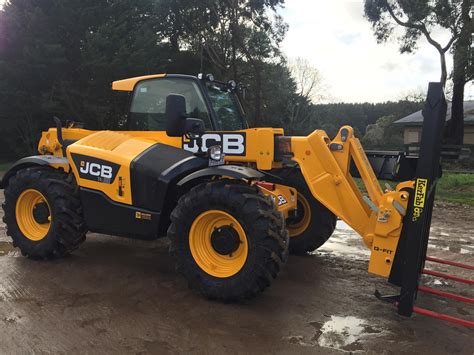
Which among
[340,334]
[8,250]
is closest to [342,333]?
[340,334]

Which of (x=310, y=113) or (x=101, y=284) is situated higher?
(x=310, y=113)

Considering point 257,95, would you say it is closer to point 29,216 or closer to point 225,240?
point 29,216

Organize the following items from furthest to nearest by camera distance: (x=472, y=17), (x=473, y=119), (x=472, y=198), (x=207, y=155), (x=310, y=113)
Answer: (x=310, y=113) < (x=473, y=119) < (x=472, y=17) < (x=472, y=198) < (x=207, y=155)

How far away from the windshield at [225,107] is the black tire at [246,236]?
147cm

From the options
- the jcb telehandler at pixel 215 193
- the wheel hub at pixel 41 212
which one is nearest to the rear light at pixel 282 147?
the jcb telehandler at pixel 215 193

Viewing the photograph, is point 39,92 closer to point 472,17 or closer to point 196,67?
point 196,67

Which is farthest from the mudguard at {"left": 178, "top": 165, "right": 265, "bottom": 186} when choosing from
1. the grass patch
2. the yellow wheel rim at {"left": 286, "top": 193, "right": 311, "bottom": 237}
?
the grass patch

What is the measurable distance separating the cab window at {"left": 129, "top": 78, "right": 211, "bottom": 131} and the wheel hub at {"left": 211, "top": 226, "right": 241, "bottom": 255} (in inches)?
60.9

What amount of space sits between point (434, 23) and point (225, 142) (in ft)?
65.5

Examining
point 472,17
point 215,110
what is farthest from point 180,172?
point 472,17

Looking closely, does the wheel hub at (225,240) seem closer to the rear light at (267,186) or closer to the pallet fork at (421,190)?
the rear light at (267,186)

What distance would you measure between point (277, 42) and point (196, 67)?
5.02m

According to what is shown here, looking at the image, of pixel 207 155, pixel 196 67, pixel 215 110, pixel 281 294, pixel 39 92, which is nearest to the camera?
pixel 281 294

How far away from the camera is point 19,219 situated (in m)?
5.46
